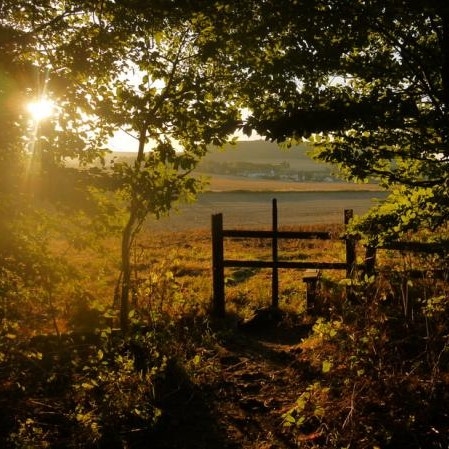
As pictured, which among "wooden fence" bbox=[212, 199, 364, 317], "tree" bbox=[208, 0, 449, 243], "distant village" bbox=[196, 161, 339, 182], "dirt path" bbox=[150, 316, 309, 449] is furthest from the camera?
"distant village" bbox=[196, 161, 339, 182]

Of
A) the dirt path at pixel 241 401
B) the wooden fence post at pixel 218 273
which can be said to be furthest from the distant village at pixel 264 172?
the dirt path at pixel 241 401

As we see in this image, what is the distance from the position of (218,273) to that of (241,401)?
3.69 meters

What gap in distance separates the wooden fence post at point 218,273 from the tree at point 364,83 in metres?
3.93

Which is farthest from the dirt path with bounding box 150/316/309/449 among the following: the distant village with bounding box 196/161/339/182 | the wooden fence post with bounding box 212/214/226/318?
the distant village with bounding box 196/161/339/182

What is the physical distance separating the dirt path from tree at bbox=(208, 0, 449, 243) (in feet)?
6.44

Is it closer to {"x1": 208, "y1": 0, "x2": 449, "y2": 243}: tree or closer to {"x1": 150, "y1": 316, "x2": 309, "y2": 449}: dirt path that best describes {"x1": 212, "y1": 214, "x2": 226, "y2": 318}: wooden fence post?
{"x1": 150, "y1": 316, "x2": 309, "y2": 449}: dirt path

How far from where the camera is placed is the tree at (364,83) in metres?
4.07

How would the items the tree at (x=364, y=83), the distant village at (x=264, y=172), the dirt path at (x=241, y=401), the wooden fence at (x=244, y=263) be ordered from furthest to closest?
the distant village at (x=264, y=172), the wooden fence at (x=244, y=263), the dirt path at (x=241, y=401), the tree at (x=364, y=83)

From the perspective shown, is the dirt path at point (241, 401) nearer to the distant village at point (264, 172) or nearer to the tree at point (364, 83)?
the tree at point (364, 83)

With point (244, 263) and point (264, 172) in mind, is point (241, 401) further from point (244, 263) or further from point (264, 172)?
point (264, 172)

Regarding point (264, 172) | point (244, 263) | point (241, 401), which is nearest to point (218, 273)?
point (244, 263)

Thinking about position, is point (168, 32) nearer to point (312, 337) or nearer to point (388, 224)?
point (388, 224)

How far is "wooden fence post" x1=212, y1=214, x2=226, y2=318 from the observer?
28.1ft

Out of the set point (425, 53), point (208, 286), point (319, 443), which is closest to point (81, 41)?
point (425, 53)
